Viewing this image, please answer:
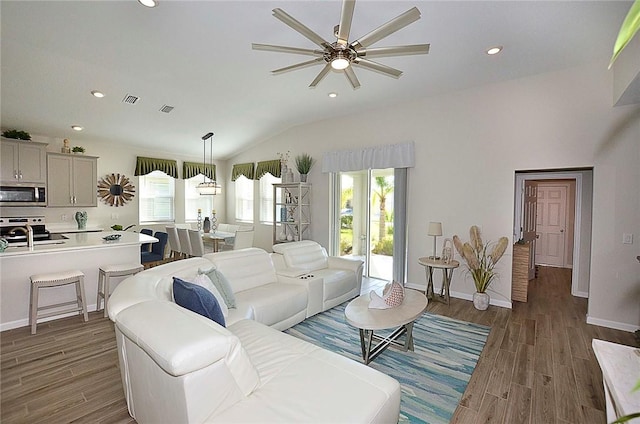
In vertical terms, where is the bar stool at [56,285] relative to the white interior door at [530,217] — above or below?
below

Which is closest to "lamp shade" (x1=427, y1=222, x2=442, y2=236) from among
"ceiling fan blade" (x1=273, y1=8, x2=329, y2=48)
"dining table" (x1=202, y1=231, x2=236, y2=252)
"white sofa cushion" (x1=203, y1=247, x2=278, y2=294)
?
"white sofa cushion" (x1=203, y1=247, x2=278, y2=294)

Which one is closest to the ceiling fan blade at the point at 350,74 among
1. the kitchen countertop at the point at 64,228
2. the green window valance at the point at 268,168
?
A: the green window valance at the point at 268,168

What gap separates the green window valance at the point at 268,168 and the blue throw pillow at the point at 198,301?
502 cm

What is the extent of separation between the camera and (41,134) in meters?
Result: 5.80

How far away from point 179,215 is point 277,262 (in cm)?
474

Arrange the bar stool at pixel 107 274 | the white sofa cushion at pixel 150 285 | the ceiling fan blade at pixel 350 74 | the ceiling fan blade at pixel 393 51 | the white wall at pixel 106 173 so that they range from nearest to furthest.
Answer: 1. the white sofa cushion at pixel 150 285
2. the ceiling fan blade at pixel 393 51
3. the ceiling fan blade at pixel 350 74
4. the bar stool at pixel 107 274
5. the white wall at pixel 106 173

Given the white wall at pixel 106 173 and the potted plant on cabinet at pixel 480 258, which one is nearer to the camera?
the potted plant on cabinet at pixel 480 258

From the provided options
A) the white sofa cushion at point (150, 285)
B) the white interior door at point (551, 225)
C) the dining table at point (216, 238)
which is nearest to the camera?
the white sofa cushion at point (150, 285)

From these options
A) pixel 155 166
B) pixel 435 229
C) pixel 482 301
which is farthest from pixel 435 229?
pixel 155 166

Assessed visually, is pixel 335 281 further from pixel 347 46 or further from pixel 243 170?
pixel 243 170

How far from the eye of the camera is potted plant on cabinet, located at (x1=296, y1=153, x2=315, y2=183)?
647 centimetres

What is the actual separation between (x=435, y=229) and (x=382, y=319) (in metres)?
2.27

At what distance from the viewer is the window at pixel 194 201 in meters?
8.02

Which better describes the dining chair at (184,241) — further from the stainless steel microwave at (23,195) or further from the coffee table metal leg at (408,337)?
the coffee table metal leg at (408,337)
